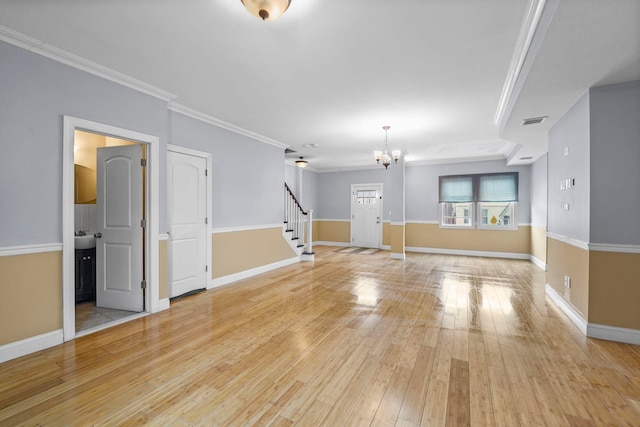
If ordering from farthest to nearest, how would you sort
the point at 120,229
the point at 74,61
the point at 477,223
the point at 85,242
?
the point at 477,223
the point at 85,242
the point at 120,229
the point at 74,61

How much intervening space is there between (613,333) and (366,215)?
23.6 feet

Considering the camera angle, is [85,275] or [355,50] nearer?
[355,50]

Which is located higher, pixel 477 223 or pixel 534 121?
pixel 534 121

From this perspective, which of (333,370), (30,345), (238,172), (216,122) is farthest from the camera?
(238,172)

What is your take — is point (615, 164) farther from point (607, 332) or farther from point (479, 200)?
point (479, 200)

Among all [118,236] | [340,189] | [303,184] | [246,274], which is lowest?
[246,274]

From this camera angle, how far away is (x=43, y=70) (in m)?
2.70

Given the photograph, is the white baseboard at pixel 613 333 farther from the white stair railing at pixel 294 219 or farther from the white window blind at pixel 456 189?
the white window blind at pixel 456 189

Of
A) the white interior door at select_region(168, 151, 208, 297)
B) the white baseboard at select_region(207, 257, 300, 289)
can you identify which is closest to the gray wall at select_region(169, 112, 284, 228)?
the white interior door at select_region(168, 151, 208, 297)

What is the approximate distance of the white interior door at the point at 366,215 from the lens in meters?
9.72

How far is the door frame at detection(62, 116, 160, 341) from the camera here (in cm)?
284

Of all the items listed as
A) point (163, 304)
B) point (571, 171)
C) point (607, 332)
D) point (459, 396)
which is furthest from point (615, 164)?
point (163, 304)

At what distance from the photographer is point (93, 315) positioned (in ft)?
11.6

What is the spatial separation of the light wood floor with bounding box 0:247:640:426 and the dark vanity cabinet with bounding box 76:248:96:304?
1279 millimetres
